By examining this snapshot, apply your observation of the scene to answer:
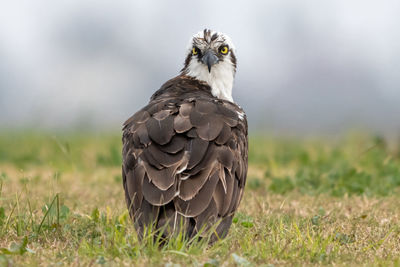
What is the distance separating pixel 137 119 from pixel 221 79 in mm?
1309

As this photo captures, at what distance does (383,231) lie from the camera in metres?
A: 5.38

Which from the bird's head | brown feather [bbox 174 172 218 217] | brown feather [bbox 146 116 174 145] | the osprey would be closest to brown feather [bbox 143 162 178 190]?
the osprey

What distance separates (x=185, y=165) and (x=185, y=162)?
0.08ft

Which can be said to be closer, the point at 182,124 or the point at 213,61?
the point at 182,124

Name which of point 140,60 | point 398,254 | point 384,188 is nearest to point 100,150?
point 384,188

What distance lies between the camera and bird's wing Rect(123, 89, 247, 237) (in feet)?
15.1

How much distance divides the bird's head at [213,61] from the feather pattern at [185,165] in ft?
3.05

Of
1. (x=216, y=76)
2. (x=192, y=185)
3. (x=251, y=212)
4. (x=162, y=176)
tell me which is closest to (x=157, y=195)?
(x=162, y=176)

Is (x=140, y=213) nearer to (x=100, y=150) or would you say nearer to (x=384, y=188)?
(x=384, y=188)

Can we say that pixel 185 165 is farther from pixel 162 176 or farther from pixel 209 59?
pixel 209 59

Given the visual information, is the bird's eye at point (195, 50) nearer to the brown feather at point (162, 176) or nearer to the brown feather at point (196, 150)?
the brown feather at point (196, 150)

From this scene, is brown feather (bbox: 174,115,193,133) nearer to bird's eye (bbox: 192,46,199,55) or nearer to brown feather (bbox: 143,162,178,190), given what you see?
brown feather (bbox: 143,162,178,190)

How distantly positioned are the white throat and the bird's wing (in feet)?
3.08

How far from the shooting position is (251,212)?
6309 millimetres
